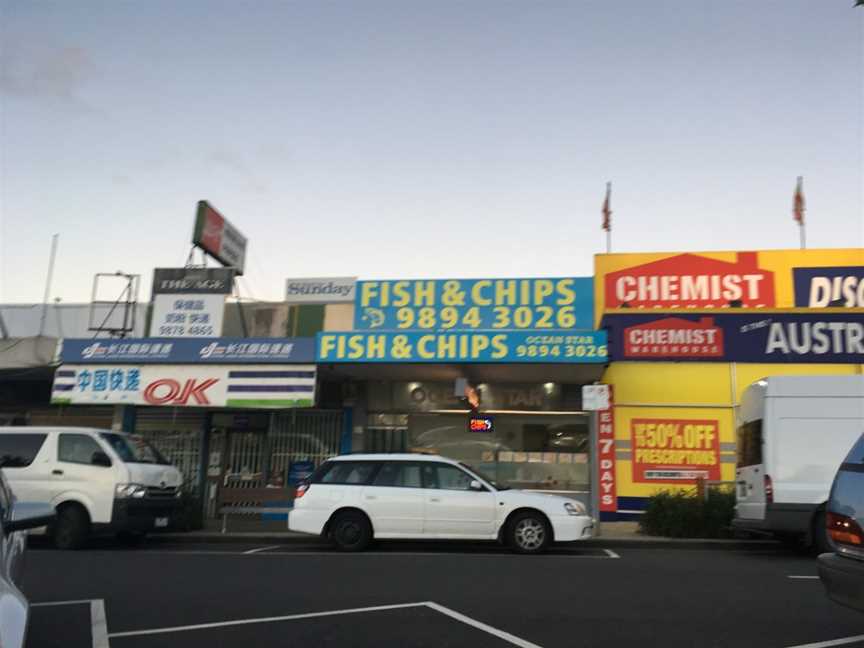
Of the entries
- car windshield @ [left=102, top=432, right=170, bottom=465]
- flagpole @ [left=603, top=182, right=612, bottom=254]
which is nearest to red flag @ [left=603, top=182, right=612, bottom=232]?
flagpole @ [left=603, top=182, right=612, bottom=254]

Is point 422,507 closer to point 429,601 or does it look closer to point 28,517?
point 429,601

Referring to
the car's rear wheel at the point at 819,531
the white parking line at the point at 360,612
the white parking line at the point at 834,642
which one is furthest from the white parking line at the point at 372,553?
the white parking line at the point at 834,642

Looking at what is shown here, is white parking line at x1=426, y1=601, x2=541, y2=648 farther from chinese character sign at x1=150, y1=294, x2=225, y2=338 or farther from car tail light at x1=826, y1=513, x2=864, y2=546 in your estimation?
chinese character sign at x1=150, y1=294, x2=225, y2=338

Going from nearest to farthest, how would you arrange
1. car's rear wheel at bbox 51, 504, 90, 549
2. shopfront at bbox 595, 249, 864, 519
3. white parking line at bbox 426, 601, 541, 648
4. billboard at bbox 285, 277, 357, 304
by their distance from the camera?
white parking line at bbox 426, 601, 541, 648 < car's rear wheel at bbox 51, 504, 90, 549 < shopfront at bbox 595, 249, 864, 519 < billboard at bbox 285, 277, 357, 304

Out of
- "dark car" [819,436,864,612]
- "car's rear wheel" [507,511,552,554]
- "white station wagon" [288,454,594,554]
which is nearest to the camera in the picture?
"dark car" [819,436,864,612]

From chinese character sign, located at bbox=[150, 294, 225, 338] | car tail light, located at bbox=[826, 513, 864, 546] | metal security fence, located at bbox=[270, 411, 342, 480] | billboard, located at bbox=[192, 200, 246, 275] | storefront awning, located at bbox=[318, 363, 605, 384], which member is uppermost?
billboard, located at bbox=[192, 200, 246, 275]

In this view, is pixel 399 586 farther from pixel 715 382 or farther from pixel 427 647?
pixel 715 382

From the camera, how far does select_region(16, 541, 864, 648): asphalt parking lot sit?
5820 mm

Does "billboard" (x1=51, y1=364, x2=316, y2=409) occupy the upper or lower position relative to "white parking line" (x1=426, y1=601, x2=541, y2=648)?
upper

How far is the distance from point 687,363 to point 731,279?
7.52 ft

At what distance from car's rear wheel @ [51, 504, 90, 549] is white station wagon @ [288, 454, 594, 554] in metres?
3.38

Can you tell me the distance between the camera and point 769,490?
1102cm

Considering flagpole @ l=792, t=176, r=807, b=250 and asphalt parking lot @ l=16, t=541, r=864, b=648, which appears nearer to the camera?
asphalt parking lot @ l=16, t=541, r=864, b=648

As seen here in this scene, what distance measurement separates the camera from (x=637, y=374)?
1689 centimetres
